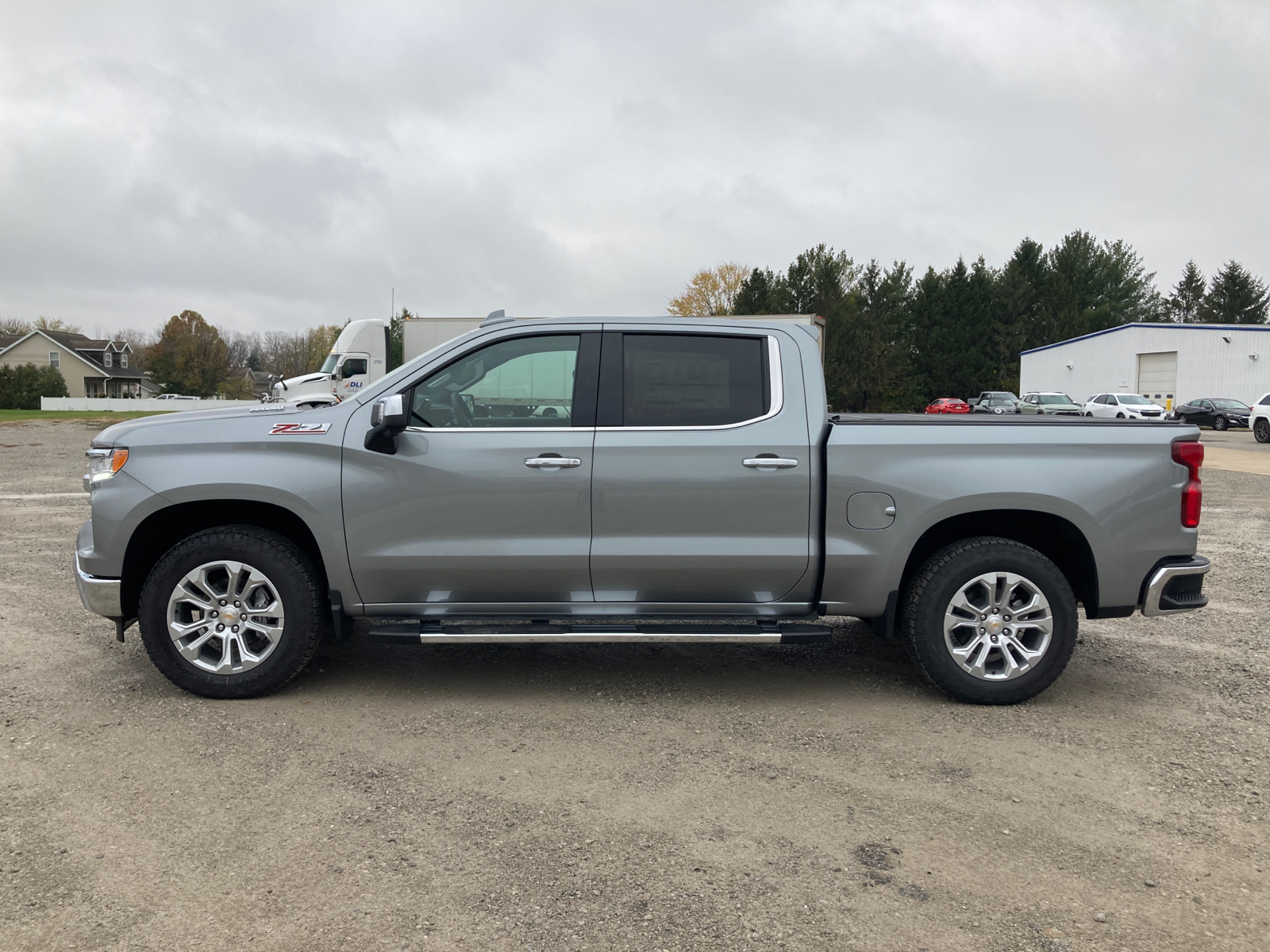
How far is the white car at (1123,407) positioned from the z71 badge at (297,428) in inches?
1468

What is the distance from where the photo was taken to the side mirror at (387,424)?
4461 millimetres

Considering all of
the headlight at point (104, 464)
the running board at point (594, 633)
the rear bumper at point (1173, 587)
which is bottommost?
the running board at point (594, 633)

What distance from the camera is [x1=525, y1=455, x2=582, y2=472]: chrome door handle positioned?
4.59 meters

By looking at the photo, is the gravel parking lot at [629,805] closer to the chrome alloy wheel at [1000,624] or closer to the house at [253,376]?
the chrome alloy wheel at [1000,624]

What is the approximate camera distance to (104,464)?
15.5ft

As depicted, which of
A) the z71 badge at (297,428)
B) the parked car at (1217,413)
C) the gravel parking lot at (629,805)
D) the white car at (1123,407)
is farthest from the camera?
the parked car at (1217,413)

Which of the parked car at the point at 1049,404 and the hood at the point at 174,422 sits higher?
the parked car at the point at 1049,404

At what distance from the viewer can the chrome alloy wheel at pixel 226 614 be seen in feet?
15.2

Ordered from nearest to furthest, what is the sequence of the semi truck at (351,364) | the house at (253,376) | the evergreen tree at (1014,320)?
the semi truck at (351,364), the evergreen tree at (1014,320), the house at (253,376)

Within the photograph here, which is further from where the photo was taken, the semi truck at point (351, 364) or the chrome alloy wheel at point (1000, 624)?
the semi truck at point (351, 364)

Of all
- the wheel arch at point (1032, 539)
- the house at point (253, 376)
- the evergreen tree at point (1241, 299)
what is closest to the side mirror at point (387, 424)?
the wheel arch at point (1032, 539)

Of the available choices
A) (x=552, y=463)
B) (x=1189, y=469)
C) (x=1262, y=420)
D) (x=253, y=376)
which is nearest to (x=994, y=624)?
(x=1189, y=469)

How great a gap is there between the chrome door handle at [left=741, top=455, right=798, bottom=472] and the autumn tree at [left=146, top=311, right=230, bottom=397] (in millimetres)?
85497

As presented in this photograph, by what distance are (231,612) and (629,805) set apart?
2295 millimetres
